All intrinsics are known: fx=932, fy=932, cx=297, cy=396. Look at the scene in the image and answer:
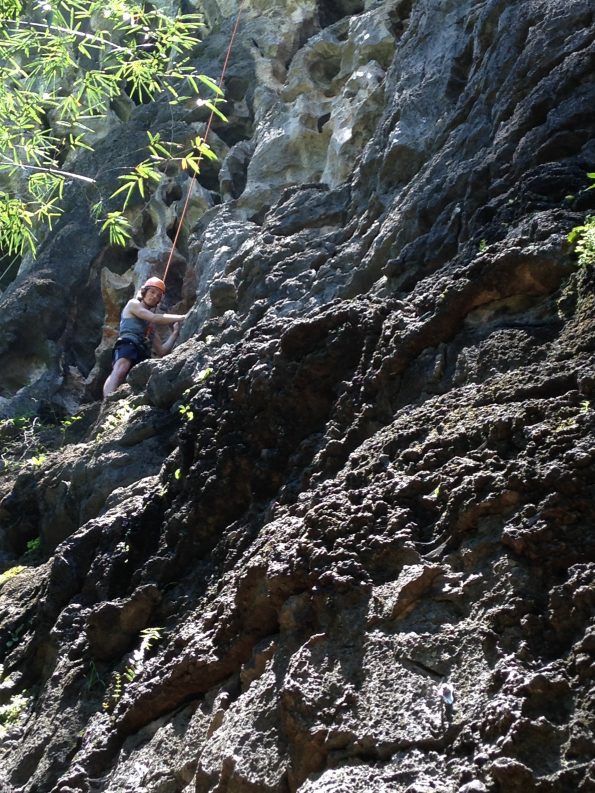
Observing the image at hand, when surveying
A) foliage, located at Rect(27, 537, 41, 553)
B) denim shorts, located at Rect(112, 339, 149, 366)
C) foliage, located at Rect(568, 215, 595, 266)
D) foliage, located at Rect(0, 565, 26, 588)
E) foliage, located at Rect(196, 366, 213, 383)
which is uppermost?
denim shorts, located at Rect(112, 339, 149, 366)

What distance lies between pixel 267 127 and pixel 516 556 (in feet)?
30.4

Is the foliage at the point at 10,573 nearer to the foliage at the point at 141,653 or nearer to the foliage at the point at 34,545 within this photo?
the foliage at the point at 34,545

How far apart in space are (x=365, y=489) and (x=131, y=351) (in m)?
6.98

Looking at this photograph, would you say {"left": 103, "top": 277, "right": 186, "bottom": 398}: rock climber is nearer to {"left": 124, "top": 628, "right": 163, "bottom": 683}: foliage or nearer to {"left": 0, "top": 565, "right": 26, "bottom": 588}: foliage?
{"left": 0, "top": 565, "right": 26, "bottom": 588}: foliage

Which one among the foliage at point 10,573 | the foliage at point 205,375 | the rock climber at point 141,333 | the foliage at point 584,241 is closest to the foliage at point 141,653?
the foliage at point 205,375

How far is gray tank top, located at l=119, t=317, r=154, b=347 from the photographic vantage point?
11.1 meters

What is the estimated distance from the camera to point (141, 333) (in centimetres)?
1117

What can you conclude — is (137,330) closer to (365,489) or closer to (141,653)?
(141,653)

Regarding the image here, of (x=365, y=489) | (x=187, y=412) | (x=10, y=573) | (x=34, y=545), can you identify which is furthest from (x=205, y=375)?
(x=365, y=489)

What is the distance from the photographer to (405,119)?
8.37m

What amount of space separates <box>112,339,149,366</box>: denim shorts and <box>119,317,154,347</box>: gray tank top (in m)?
0.05

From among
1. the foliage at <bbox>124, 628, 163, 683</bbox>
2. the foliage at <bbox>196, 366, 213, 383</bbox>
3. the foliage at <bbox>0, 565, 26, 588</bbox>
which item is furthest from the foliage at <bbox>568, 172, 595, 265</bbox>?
the foliage at <bbox>0, 565, 26, 588</bbox>

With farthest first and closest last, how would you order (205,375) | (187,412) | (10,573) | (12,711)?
(10,573) → (205,375) → (187,412) → (12,711)

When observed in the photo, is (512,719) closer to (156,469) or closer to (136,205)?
(156,469)
